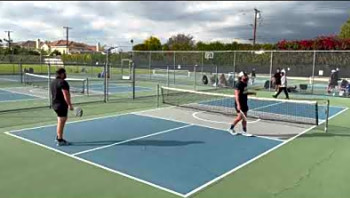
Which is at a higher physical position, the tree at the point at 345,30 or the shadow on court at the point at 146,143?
the tree at the point at 345,30

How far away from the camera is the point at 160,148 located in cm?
802

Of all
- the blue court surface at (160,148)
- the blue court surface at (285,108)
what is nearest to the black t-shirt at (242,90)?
the blue court surface at (160,148)

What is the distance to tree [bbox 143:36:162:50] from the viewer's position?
7209 centimetres

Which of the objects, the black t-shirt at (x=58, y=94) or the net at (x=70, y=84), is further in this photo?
the net at (x=70, y=84)

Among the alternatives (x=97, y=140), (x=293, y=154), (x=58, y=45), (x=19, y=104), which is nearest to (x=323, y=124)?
(x=293, y=154)

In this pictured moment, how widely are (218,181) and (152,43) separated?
2859 inches

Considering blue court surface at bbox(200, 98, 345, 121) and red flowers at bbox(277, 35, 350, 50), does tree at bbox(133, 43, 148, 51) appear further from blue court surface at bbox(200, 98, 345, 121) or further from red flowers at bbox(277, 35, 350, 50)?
blue court surface at bbox(200, 98, 345, 121)

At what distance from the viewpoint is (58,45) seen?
132m

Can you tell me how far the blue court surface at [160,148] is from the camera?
6.19m

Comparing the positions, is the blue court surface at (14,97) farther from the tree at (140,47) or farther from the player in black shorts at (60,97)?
the tree at (140,47)

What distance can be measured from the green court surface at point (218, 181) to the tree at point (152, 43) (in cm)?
6439

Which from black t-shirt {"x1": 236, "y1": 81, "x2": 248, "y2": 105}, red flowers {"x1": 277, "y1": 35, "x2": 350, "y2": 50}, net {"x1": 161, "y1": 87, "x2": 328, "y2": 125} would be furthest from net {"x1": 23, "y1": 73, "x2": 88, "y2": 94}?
red flowers {"x1": 277, "y1": 35, "x2": 350, "y2": 50}

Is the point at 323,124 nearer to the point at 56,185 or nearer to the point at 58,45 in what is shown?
the point at 56,185

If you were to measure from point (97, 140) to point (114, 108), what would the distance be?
556 cm
